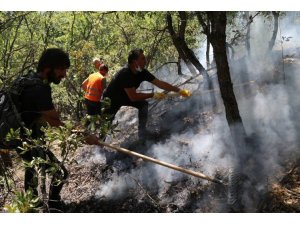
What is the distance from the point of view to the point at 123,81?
17.6 feet

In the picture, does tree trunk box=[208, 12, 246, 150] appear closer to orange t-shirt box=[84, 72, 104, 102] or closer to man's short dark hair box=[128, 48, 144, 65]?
man's short dark hair box=[128, 48, 144, 65]

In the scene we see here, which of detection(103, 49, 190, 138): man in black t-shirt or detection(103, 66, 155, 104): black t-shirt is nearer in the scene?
detection(103, 49, 190, 138): man in black t-shirt

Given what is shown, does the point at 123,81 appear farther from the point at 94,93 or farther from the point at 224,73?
the point at 224,73

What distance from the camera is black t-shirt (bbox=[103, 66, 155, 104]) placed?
5332 millimetres

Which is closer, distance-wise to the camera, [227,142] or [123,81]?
[227,142]

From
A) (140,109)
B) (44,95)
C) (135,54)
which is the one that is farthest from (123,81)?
(44,95)

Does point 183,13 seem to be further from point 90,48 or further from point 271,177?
point 271,177

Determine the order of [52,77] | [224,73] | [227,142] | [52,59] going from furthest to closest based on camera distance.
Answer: [227,142] → [224,73] → [52,77] → [52,59]

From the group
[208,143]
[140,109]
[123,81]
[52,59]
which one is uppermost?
[52,59]

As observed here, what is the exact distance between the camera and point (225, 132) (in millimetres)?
5086

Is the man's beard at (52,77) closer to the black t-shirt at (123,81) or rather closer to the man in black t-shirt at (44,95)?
the man in black t-shirt at (44,95)

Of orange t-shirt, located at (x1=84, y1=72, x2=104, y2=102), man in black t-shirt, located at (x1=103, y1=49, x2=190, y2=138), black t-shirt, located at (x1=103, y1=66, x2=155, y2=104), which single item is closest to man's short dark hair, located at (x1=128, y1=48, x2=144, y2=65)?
man in black t-shirt, located at (x1=103, y1=49, x2=190, y2=138)

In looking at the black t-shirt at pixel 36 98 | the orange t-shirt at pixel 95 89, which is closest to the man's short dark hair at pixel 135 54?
the orange t-shirt at pixel 95 89
